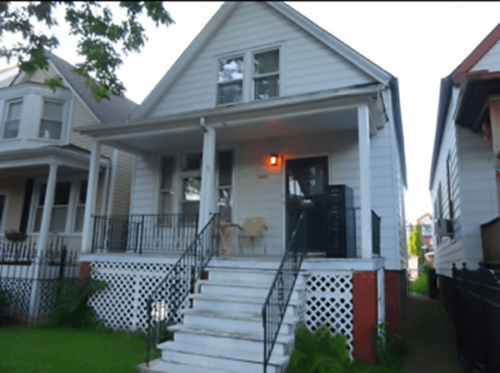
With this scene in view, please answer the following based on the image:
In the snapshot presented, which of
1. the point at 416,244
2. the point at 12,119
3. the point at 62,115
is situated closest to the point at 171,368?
the point at 62,115

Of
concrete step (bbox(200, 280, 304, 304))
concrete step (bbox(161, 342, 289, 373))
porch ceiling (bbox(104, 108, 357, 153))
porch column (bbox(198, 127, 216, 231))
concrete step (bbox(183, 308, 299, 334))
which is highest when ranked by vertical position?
porch ceiling (bbox(104, 108, 357, 153))

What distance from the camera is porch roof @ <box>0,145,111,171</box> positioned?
34.4ft

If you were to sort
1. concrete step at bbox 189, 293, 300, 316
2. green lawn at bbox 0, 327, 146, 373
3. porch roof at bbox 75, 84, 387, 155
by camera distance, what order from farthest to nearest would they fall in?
porch roof at bbox 75, 84, 387, 155
concrete step at bbox 189, 293, 300, 316
green lawn at bbox 0, 327, 146, 373

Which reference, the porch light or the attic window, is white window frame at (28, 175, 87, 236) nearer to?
the attic window

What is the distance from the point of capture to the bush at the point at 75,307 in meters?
7.70

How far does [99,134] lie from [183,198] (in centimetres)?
256

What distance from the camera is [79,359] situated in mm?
5559

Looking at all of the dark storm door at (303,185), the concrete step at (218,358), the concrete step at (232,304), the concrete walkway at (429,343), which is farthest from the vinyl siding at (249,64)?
the concrete step at (218,358)

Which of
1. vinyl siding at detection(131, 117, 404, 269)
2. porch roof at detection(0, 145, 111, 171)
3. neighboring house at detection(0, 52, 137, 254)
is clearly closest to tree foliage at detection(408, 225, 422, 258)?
vinyl siding at detection(131, 117, 404, 269)

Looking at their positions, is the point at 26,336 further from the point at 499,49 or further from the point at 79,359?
the point at 499,49

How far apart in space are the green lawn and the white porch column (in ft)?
12.3

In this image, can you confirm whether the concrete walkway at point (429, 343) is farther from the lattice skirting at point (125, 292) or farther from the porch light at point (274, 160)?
the lattice skirting at point (125, 292)

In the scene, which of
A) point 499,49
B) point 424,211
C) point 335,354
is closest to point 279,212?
point 335,354

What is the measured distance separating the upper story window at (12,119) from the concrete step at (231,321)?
10092 mm
